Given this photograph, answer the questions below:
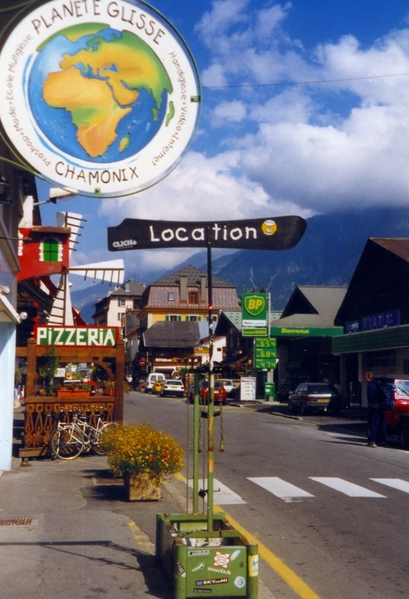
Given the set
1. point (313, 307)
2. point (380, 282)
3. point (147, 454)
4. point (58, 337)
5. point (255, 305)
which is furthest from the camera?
point (313, 307)

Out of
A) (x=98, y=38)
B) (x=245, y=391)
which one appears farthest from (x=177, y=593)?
(x=245, y=391)

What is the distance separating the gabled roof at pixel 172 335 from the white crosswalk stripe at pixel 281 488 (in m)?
75.0

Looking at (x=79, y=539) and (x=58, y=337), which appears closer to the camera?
(x=79, y=539)

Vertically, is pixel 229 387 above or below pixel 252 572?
above

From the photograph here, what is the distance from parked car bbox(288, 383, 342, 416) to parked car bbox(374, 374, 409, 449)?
1284cm

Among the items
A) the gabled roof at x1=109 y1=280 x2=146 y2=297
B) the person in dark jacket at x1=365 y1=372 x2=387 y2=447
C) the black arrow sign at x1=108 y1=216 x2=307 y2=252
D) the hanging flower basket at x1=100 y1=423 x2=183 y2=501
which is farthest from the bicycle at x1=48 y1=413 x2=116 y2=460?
the gabled roof at x1=109 y1=280 x2=146 y2=297

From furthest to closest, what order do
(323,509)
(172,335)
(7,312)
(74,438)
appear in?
(172,335)
(74,438)
(7,312)
(323,509)

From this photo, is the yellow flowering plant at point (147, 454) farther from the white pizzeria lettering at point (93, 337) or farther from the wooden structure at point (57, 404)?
the white pizzeria lettering at point (93, 337)

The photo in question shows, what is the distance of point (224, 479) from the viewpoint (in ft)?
44.4

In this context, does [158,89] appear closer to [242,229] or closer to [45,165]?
[45,165]

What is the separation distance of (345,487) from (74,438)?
19.5 feet

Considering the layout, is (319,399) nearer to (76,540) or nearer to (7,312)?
(7,312)

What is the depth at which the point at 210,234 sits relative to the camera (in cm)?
661

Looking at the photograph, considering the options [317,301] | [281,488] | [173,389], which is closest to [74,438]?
[281,488]
